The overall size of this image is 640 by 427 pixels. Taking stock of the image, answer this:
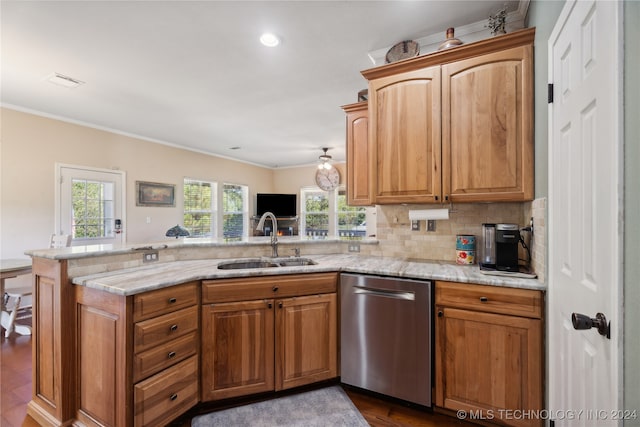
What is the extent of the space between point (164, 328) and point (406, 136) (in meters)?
2.05

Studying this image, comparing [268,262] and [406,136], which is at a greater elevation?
[406,136]

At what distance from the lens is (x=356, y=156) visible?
254cm

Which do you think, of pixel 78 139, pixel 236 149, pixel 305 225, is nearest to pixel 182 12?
pixel 78 139

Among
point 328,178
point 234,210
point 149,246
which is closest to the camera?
point 149,246

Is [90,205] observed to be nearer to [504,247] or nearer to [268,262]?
[268,262]

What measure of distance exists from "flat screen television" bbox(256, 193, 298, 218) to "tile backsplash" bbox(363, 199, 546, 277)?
16.9ft

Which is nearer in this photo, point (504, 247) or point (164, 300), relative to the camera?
point (164, 300)

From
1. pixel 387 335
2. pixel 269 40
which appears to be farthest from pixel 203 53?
pixel 387 335

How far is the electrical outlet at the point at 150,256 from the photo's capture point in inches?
83.8

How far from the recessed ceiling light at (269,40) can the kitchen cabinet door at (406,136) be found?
2.75 ft

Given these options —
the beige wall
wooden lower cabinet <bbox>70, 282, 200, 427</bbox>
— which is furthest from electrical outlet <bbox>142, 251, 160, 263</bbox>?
the beige wall

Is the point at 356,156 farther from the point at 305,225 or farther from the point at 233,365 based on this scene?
the point at 305,225

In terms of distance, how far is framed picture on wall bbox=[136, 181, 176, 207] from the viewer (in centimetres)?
504

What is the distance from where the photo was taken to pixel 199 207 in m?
6.28
